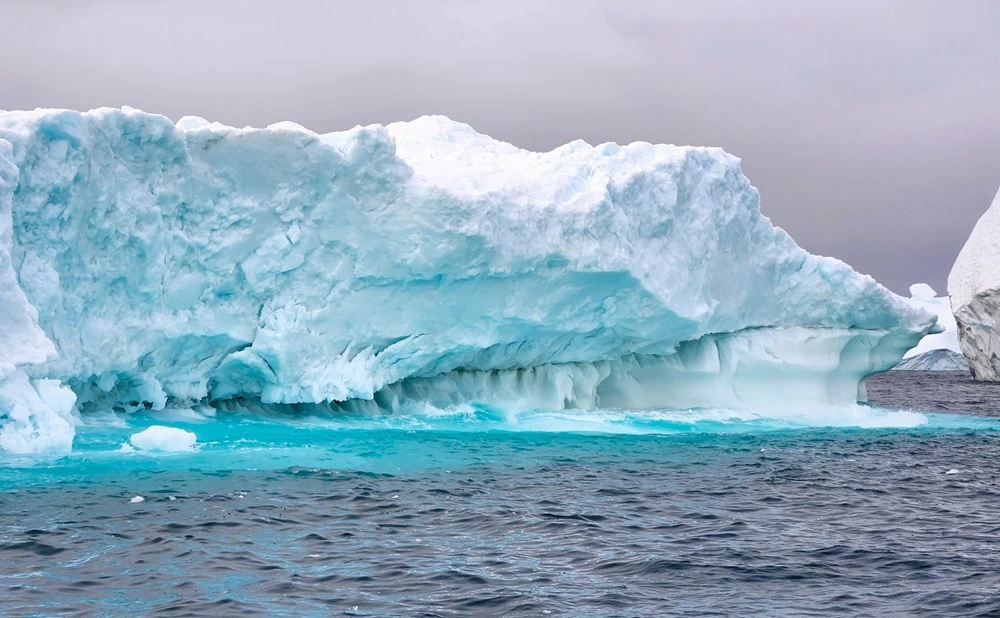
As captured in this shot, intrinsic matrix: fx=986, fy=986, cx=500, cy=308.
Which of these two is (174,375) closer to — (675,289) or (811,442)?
(675,289)

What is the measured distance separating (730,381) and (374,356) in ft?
25.2

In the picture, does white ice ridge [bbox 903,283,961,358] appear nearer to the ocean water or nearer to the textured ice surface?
the textured ice surface

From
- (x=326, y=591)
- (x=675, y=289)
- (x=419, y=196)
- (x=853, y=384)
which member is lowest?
(x=326, y=591)

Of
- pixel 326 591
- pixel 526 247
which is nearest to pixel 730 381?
pixel 526 247

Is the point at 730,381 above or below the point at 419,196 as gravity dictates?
below

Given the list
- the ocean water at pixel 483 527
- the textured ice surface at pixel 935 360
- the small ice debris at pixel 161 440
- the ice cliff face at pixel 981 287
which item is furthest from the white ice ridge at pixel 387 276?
the textured ice surface at pixel 935 360

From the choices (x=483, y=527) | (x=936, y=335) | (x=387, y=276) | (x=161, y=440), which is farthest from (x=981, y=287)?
(x=483, y=527)

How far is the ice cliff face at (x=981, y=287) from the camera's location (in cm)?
3259

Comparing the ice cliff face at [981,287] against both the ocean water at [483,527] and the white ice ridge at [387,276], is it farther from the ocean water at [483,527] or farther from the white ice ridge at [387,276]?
the ocean water at [483,527]

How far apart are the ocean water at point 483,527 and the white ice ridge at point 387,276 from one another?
3.78ft

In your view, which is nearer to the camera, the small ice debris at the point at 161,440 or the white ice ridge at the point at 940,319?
the small ice debris at the point at 161,440

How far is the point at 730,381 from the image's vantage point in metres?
19.5

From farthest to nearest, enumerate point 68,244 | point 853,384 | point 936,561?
point 853,384 < point 68,244 < point 936,561

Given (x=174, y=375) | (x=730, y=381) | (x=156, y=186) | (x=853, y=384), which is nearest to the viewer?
(x=156, y=186)
